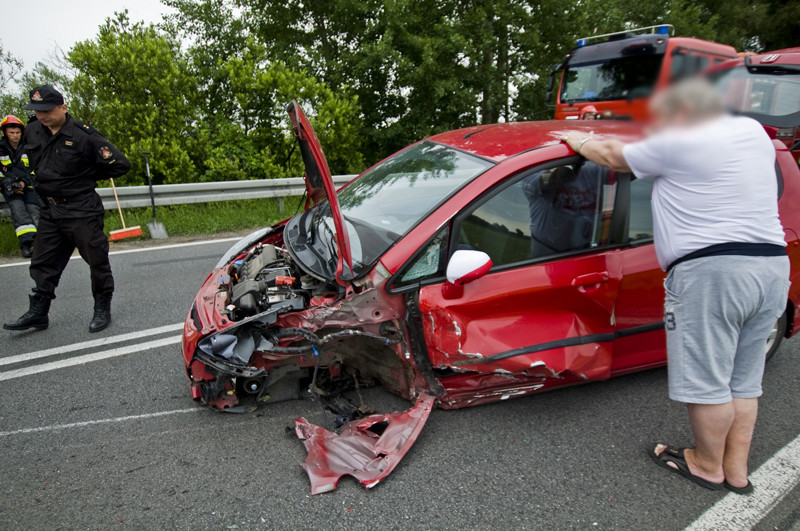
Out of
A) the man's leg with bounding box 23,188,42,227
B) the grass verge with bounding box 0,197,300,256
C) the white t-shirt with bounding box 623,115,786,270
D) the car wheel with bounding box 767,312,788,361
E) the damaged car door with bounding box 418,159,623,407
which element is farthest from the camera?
the grass verge with bounding box 0,197,300,256

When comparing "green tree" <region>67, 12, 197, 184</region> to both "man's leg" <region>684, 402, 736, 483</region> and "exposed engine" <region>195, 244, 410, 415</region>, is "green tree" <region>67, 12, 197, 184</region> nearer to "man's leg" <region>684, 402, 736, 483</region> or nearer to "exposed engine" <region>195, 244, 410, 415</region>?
"exposed engine" <region>195, 244, 410, 415</region>

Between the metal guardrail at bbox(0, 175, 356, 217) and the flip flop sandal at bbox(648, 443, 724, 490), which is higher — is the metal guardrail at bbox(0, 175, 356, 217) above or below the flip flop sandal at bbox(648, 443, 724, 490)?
above

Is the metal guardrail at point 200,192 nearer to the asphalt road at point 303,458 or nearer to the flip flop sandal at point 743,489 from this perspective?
the asphalt road at point 303,458

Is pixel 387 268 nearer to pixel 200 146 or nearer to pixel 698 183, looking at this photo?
pixel 698 183

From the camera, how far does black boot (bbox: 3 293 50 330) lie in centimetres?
397

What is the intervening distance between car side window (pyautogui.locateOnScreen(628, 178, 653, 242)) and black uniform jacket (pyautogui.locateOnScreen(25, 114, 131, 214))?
12.0 ft

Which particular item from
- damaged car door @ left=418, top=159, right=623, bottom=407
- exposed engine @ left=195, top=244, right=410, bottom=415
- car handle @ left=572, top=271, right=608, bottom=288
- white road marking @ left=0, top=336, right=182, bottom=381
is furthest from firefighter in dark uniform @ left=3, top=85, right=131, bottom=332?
car handle @ left=572, top=271, right=608, bottom=288

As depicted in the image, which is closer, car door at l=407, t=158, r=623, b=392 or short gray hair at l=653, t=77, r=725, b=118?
short gray hair at l=653, t=77, r=725, b=118

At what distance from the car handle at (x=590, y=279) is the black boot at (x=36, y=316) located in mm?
3888

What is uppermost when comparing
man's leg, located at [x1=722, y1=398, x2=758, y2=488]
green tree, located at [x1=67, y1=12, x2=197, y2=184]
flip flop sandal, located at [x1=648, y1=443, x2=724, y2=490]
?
green tree, located at [x1=67, y1=12, x2=197, y2=184]

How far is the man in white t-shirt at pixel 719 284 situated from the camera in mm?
1821

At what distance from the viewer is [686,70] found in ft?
2.05

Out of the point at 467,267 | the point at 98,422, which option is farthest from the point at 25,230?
the point at 467,267

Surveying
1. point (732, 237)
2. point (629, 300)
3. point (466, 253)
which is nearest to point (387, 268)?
point (466, 253)
